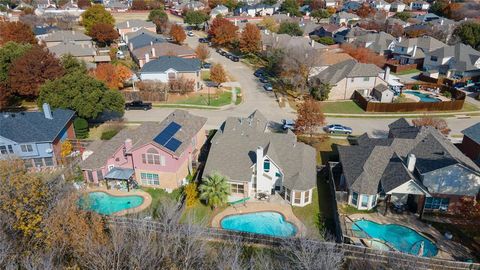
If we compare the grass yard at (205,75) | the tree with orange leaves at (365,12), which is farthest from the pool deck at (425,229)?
the tree with orange leaves at (365,12)

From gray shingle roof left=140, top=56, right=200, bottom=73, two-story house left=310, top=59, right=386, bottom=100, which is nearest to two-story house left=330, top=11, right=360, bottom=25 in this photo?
two-story house left=310, top=59, right=386, bottom=100

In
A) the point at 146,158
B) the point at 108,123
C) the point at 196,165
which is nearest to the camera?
the point at 146,158

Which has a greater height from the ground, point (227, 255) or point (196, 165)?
point (227, 255)

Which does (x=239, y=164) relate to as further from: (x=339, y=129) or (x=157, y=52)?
(x=157, y=52)

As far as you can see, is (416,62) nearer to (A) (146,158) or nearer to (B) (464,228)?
A: (B) (464,228)

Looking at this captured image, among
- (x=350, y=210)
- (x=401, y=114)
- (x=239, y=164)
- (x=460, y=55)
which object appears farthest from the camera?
(x=460, y=55)

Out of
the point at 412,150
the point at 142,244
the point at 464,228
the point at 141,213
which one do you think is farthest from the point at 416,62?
the point at 142,244

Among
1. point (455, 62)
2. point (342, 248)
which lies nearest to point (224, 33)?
point (455, 62)
